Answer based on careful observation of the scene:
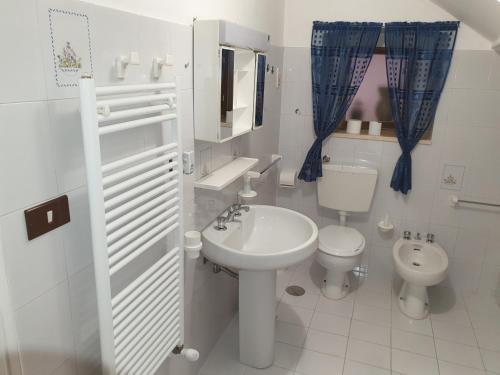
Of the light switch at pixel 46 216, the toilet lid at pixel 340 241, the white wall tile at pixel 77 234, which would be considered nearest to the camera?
the light switch at pixel 46 216

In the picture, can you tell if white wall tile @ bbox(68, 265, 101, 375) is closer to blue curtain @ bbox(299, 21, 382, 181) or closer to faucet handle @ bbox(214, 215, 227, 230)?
faucet handle @ bbox(214, 215, 227, 230)

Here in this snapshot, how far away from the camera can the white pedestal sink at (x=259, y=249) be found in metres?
2.00

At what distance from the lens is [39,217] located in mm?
1028

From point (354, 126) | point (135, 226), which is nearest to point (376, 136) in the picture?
point (354, 126)

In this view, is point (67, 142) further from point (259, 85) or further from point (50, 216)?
point (259, 85)

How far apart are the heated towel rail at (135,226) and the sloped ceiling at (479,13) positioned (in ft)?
5.72

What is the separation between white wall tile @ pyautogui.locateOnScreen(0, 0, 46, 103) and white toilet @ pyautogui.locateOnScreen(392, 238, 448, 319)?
2.49 meters

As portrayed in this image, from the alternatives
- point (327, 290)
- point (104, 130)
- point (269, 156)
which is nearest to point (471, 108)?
point (269, 156)

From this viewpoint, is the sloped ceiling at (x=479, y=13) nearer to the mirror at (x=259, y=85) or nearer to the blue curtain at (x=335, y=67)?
the blue curtain at (x=335, y=67)

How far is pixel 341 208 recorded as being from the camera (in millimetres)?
3131

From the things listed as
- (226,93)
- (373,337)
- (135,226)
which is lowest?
(373,337)

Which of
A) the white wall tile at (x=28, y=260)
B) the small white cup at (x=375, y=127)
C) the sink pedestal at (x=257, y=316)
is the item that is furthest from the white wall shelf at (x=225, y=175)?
the small white cup at (x=375, y=127)

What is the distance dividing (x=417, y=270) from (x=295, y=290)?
36.4 inches

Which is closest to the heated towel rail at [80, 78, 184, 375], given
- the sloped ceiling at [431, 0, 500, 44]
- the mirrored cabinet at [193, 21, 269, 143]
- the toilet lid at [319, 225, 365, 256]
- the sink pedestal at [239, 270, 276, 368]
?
the mirrored cabinet at [193, 21, 269, 143]
